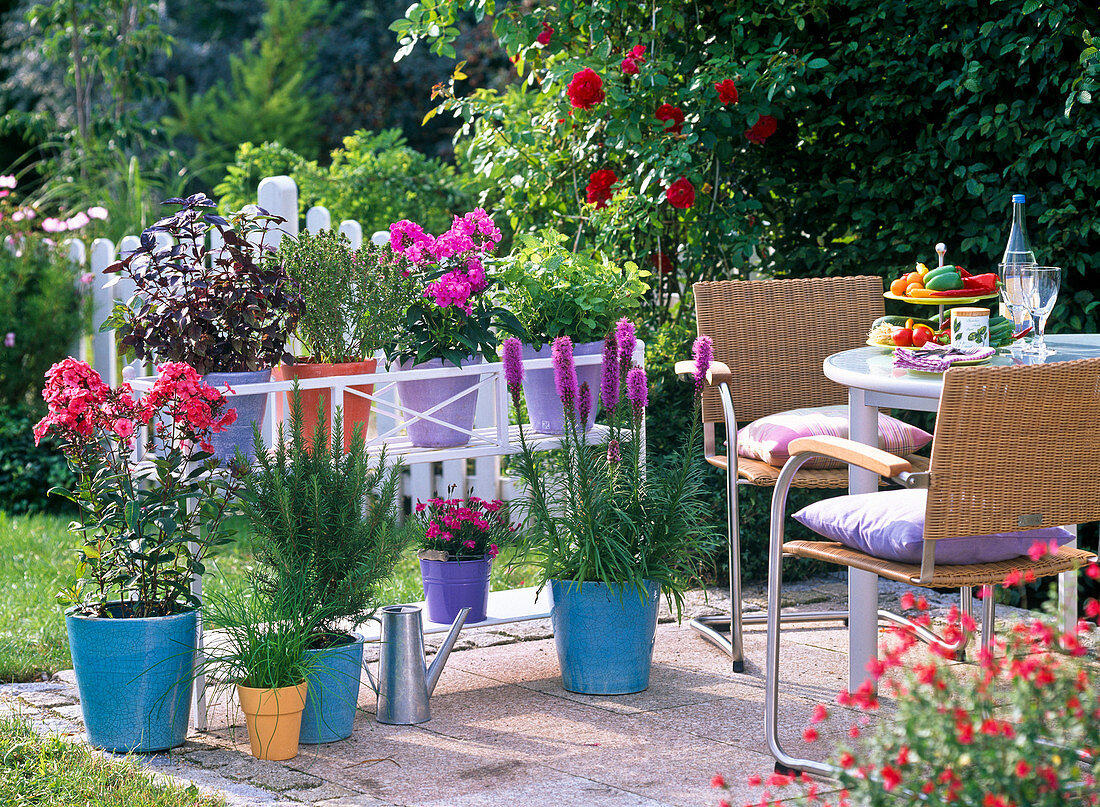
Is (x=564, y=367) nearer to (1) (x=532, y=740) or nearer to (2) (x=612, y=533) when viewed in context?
(2) (x=612, y=533)

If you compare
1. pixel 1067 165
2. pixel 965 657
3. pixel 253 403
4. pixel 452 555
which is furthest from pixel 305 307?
pixel 1067 165

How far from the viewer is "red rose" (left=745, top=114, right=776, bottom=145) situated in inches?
169

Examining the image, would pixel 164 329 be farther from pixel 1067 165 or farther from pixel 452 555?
pixel 1067 165

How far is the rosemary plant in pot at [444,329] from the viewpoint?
10.9 feet

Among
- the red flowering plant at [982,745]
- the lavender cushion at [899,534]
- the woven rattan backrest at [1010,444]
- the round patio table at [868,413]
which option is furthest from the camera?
the round patio table at [868,413]

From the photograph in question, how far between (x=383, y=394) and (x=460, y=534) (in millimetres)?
1004

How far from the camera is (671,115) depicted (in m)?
4.35

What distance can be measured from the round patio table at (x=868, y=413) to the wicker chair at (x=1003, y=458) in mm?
337

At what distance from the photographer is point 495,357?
11.5 feet

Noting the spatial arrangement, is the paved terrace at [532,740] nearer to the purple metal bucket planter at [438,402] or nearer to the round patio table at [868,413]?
the round patio table at [868,413]

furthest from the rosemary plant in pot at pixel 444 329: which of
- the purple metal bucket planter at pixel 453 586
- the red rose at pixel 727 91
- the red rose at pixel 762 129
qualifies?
the red rose at pixel 762 129

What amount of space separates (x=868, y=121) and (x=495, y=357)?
1.71m

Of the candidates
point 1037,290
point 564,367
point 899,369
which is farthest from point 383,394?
point 1037,290

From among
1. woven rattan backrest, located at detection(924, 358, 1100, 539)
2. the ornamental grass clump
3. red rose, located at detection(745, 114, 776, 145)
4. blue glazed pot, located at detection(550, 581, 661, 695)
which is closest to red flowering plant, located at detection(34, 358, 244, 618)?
the ornamental grass clump
